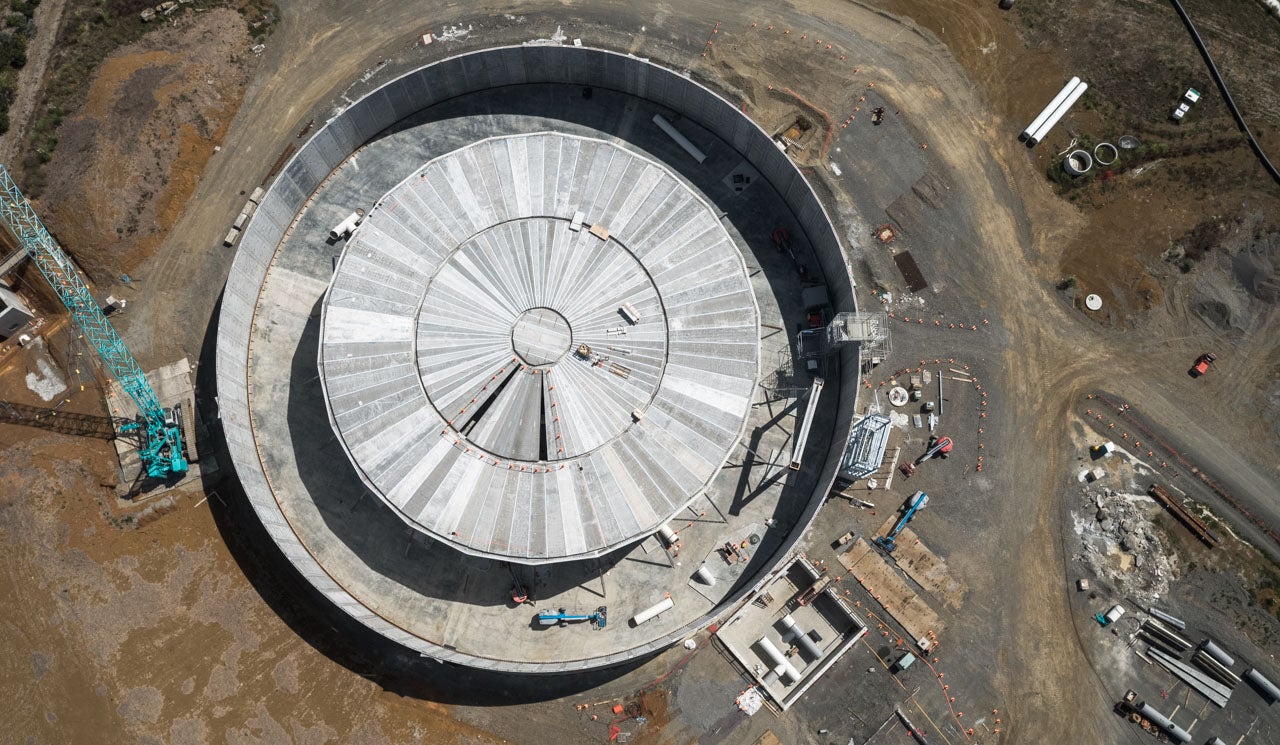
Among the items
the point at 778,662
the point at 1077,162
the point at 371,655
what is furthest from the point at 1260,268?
the point at 371,655

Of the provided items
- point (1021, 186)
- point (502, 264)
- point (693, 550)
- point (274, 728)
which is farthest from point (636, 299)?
point (274, 728)

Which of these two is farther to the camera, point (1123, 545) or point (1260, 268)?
point (1260, 268)

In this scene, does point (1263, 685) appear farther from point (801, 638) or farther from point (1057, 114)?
point (1057, 114)

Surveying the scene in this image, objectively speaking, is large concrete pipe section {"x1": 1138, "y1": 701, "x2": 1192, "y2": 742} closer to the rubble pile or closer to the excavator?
the rubble pile

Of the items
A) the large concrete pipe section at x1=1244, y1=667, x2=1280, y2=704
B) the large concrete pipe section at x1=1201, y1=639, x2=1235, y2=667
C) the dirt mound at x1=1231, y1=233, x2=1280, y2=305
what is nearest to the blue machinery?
the large concrete pipe section at x1=1201, y1=639, x2=1235, y2=667

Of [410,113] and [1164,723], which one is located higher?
[410,113]

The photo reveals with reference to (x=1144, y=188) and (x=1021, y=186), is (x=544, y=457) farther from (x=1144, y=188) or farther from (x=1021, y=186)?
(x=1144, y=188)

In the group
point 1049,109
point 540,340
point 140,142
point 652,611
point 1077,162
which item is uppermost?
point 140,142
